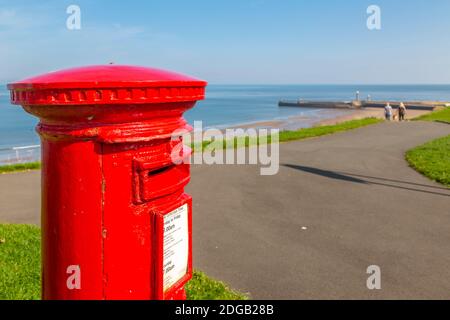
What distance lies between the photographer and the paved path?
4.08 meters

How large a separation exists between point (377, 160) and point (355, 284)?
7.10m

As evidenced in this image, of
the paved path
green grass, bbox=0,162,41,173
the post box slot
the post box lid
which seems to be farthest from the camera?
green grass, bbox=0,162,41,173

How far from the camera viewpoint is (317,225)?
18.7 feet

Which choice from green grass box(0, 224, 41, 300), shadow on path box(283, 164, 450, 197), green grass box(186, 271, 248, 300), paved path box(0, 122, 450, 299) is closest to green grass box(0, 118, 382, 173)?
paved path box(0, 122, 450, 299)

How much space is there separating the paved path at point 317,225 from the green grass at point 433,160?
30cm

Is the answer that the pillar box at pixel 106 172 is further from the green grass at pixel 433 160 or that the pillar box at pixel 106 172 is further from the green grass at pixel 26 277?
the green grass at pixel 433 160

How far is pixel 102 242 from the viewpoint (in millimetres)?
1559

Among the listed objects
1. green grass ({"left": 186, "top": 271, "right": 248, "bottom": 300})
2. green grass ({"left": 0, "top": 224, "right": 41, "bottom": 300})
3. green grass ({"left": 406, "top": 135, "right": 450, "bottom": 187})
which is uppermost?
green grass ({"left": 406, "top": 135, "right": 450, "bottom": 187})

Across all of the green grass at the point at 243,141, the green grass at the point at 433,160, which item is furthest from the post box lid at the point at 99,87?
the green grass at the point at 243,141

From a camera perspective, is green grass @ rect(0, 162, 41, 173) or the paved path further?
green grass @ rect(0, 162, 41, 173)

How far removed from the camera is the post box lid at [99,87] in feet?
4.54

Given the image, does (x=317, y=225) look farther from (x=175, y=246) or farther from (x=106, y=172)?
(x=106, y=172)

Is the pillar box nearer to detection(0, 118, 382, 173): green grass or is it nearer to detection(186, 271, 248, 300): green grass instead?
detection(186, 271, 248, 300): green grass

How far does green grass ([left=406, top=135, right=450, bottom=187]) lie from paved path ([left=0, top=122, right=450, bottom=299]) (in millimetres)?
300
